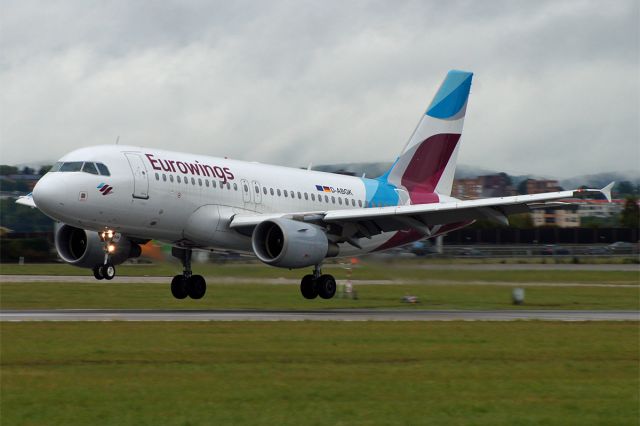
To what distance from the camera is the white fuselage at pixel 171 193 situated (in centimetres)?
3002

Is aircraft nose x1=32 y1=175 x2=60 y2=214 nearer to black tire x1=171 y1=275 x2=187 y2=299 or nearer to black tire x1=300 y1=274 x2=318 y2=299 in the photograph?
black tire x1=171 y1=275 x2=187 y2=299

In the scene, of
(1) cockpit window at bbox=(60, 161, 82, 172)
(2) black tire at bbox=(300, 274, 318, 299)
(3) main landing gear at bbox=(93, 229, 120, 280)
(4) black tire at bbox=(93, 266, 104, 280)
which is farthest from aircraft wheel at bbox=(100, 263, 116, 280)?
(2) black tire at bbox=(300, 274, 318, 299)

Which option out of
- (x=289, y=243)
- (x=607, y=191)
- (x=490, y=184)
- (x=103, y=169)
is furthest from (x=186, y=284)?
(x=490, y=184)

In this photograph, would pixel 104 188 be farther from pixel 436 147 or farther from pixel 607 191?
pixel 436 147

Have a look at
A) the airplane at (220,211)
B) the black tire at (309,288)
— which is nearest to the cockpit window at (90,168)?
the airplane at (220,211)

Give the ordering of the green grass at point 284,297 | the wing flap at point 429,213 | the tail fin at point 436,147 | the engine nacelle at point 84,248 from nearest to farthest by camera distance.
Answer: the wing flap at point 429,213
the engine nacelle at point 84,248
the green grass at point 284,297
the tail fin at point 436,147

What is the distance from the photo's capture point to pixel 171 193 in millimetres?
31859

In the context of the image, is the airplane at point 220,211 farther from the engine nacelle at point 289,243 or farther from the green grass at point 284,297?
the green grass at point 284,297

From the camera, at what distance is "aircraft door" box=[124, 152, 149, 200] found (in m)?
30.9

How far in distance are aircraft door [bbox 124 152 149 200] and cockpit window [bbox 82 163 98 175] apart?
1.14 meters

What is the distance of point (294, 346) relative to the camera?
21266mm

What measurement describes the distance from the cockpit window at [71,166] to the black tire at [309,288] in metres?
8.70

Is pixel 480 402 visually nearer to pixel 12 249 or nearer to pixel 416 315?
pixel 416 315

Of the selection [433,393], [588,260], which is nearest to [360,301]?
[433,393]
